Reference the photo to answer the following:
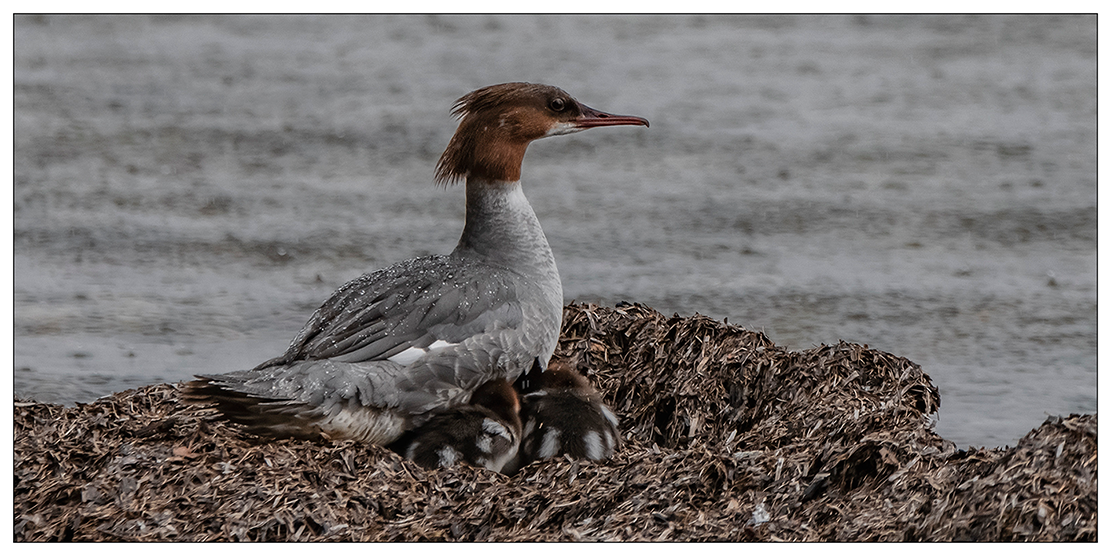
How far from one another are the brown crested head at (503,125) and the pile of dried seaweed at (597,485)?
1080 millimetres

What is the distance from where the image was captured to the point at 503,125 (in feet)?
14.2

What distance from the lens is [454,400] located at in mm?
4070

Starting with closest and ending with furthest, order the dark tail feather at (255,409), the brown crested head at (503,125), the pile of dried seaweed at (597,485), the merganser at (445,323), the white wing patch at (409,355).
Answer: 1. the pile of dried seaweed at (597,485)
2. the dark tail feather at (255,409)
3. the merganser at (445,323)
4. the white wing patch at (409,355)
5. the brown crested head at (503,125)

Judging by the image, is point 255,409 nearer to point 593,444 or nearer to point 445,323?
point 445,323

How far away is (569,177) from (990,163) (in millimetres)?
2575

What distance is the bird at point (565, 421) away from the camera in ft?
13.1

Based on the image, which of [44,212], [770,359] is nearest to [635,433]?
[770,359]

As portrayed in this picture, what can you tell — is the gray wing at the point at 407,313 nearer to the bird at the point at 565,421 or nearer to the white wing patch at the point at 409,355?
the white wing patch at the point at 409,355

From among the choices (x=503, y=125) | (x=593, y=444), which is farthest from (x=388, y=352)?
(x=503, y=125)

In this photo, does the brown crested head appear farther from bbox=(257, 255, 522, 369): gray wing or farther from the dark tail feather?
the dark tail feather

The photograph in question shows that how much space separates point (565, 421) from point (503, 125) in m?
1.06

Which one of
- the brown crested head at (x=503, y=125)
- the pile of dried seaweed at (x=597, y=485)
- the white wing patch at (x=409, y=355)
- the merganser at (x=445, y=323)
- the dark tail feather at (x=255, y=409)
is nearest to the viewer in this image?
the pile of dried seaweed at (x=597, y=485)

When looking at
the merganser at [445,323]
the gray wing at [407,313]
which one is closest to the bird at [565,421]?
the merganser at [445,323]

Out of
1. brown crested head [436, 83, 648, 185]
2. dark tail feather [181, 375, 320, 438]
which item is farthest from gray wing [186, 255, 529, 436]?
brown crested head [436, 83, 648, 185]
